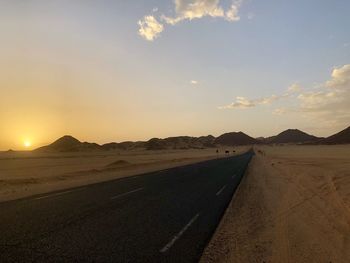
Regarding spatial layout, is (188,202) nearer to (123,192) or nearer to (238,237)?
(123,192)

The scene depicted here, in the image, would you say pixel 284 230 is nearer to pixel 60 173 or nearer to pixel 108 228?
pixel 108 228

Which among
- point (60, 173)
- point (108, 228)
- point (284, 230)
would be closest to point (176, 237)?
point (108, 228)

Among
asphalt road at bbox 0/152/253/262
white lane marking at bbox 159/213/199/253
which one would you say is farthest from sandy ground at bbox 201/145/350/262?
white lane marking at bbox 159/213/199/253

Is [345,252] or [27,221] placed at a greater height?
[27,221]

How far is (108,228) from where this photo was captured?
873 cm

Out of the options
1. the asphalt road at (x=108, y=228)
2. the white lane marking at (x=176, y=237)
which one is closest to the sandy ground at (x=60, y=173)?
the asphalt road at (x=108, y=228)

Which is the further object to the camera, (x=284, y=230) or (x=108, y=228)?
(x=284, y=230)

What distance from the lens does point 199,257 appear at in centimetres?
686

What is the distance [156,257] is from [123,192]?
9.44m

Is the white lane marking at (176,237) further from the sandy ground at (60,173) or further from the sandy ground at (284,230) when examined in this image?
the sandy ground at (60,173)

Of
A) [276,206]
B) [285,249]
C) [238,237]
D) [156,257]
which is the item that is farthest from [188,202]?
[156,257]

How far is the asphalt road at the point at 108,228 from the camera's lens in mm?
6688

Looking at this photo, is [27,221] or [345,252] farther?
[27,221]

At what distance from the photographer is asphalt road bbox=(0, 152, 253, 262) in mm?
6688
